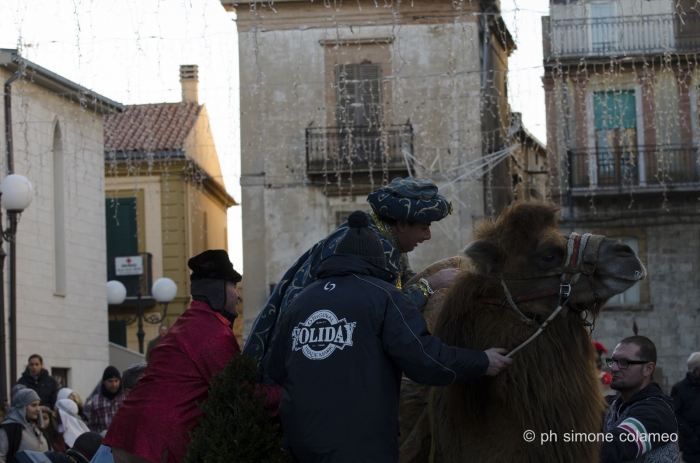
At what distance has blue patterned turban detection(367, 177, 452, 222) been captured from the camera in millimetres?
4559

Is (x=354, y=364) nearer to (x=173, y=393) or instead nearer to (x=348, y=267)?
(x=348, y=267)

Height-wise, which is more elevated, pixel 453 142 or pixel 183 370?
pixel 453 142

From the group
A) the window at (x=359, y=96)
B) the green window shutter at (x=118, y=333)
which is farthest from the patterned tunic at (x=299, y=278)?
the green window shutter at (x=118, y=333)

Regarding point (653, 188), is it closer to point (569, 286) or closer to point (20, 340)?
point (20, 340)

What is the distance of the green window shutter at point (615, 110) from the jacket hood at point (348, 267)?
2298 cm

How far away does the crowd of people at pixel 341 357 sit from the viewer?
12.5 feet

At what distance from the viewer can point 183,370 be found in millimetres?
4402

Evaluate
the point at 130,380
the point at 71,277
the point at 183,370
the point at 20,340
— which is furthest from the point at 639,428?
the point at 71,277

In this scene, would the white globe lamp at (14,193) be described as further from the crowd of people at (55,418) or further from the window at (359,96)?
the window at (359,96)

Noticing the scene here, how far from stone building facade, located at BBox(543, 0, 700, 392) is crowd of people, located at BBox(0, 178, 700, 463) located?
68.5 ft

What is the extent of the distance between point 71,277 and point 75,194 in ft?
5.72

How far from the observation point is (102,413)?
36.3 ft

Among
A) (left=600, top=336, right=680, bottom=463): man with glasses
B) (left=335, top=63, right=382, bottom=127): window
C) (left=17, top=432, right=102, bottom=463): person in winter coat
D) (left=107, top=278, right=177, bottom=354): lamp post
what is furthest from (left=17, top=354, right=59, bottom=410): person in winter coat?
(left=335, top=63, right=382, bottom=127): window

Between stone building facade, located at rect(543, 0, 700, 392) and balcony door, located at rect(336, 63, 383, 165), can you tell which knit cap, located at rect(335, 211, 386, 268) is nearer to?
balcony door, located at rect(336, 63, 383, 165)
